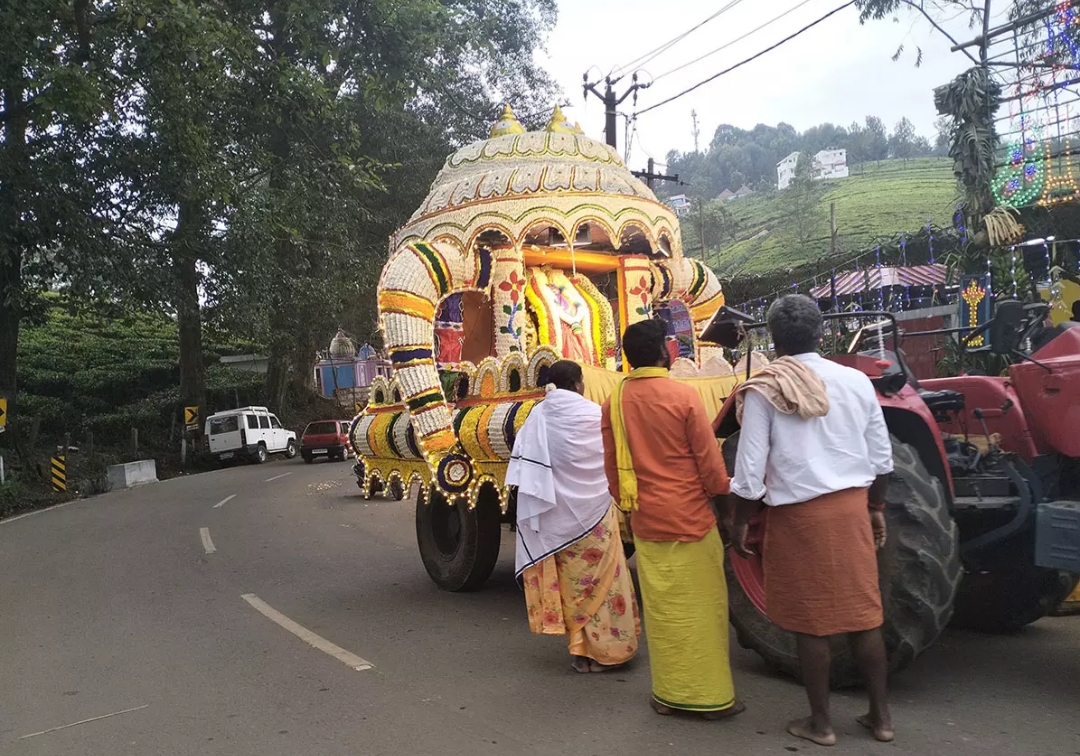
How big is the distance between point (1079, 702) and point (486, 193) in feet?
17.5

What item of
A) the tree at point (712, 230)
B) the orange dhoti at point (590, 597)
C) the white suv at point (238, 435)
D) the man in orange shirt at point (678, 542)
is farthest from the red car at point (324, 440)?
the tree at point (712, 230)

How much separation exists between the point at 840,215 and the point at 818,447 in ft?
192

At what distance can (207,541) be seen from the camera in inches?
453

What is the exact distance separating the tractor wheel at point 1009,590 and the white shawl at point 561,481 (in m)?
2.16

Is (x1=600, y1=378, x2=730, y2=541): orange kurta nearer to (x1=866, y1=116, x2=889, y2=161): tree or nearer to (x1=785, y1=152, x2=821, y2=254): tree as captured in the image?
(x1=785, y1=152, x2=821, y2=254): tree

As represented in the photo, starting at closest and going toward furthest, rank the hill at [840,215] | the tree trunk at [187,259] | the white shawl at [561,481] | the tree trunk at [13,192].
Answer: the white shawl at [561,481] < the tree trunk at [13,192] < the tree trunk at [187,259] < the hill at [840,215]

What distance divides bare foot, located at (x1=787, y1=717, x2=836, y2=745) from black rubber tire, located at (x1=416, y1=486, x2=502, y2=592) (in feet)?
11.5

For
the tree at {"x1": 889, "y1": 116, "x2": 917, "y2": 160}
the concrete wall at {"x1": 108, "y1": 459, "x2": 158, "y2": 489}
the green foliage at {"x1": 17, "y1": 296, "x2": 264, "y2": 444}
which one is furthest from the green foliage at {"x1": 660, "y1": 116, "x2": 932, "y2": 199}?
the concrete wall at {"x1": 108, "y1": 459, "x2": 158, "y2": 489}

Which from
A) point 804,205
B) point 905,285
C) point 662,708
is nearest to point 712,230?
point 804,205

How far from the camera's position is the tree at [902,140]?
101062 mm

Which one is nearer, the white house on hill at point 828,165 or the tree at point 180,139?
the tree at point 180,139

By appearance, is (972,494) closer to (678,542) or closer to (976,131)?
(678,542)

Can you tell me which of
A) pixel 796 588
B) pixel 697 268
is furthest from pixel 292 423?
pixel 796 588

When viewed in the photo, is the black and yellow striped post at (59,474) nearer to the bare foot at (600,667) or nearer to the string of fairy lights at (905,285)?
the string of fairy lights at (905,285)
